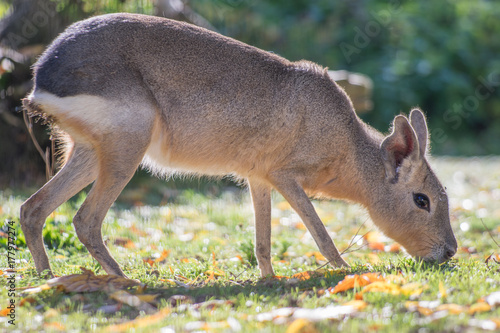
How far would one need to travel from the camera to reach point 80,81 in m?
4.13

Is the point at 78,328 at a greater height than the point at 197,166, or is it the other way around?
the point at 197,166

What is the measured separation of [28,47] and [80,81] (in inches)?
168

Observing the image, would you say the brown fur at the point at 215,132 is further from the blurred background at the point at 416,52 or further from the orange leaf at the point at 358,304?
the blurred background at the point at 416,52

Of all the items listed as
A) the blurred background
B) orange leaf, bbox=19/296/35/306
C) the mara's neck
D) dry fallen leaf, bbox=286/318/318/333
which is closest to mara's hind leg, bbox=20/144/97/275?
orange leaf, bbox=19/296/35/306

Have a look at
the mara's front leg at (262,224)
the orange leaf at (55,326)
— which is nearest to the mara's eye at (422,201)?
the mara's front leg at (262,224)

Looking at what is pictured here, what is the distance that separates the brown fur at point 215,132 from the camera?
4.18m

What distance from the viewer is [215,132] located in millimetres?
4625

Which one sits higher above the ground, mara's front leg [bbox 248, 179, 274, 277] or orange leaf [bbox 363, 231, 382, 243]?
mara's front leg [bbox 248, 179, 274, 277]

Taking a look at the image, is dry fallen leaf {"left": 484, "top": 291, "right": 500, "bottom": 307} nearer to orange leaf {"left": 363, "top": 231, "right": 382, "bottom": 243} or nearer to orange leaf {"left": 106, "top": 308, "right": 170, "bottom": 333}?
orange leaf {"left": 106, "top": 308, "right": 170, "bottom": 333}

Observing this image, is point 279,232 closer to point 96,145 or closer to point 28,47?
point 96,145

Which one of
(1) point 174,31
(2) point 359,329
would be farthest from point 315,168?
(2) point 359,329

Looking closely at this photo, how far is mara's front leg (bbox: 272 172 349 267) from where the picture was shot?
4.56 metres

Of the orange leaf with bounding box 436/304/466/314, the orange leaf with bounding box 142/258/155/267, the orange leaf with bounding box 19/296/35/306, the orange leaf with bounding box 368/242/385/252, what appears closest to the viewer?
the orange leaf with bounding box 436/304/466/314

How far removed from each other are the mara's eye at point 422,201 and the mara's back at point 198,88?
78cm
